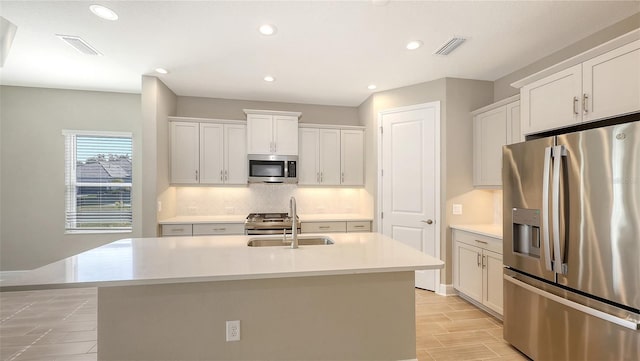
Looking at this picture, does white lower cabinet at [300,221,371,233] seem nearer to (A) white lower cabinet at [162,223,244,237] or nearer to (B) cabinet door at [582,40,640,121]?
(A) white lower cabinet at [162,223,244,237]

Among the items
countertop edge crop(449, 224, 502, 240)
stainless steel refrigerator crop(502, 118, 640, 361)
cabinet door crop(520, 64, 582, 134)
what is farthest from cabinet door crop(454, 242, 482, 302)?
cabinet door crop(520, 64, 582, 134)

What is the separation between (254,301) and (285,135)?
2818 mm

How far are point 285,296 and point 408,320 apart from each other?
88cm

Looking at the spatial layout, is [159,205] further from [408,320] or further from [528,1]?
[528,1]

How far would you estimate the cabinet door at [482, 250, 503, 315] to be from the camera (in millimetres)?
2744

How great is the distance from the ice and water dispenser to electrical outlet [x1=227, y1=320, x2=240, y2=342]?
2.24 m

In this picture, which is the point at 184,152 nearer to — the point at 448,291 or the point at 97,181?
the point at 97,181

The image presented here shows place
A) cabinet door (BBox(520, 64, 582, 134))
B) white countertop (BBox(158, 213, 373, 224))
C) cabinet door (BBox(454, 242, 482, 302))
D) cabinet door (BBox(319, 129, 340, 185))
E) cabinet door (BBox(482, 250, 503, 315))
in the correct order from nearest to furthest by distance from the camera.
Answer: cabinet door (BBox(520, 64, 582, 134)) → cabinet door (BBox(482, 250, 503, 315)) → cabinet door (BBox(454, 242, 482, 302)) → white countertop (BBox(158, 213, 373, 224)) → cabinet door (BBox(319, 129, 340, 185))

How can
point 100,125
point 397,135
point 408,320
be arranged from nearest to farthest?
point 408,320, point 397,135, point 100,125

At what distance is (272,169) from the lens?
4.11 metres

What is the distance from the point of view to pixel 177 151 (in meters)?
3.98

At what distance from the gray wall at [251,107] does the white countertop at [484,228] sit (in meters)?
2.37

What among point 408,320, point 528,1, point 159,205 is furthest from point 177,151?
point 528,1

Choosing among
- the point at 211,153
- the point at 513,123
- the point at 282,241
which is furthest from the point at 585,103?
the point at 211,153
